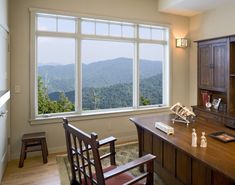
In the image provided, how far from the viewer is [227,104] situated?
369 cm

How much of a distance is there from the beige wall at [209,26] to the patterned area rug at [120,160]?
2.13m

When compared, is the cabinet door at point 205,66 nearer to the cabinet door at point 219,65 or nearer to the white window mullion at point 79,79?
the cabinet door at point 219,65

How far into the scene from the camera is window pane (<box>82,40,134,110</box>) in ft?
13.8

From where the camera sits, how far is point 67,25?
389cm

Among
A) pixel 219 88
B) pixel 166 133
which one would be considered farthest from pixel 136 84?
pixel 166 133

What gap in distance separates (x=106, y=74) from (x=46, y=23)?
1.52 metres

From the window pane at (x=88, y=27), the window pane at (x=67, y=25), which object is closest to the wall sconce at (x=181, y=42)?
the window pane at (x=88, y=27)

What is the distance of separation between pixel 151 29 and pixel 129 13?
668mm

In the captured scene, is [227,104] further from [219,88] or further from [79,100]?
[79,100]

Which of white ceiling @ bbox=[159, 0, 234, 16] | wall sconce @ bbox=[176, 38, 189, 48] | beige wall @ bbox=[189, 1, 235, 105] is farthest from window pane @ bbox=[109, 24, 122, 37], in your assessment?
beige wall @ bbox=[189, 1, 235, 105]

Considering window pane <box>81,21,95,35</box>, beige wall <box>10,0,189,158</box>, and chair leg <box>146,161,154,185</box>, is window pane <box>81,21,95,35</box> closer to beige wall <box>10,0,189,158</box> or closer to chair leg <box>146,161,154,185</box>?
beige wall <box>10,0,189,158</box>

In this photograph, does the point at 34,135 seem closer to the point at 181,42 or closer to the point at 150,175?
the point at 150,175

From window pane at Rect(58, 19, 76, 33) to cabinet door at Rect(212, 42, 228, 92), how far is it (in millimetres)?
2655

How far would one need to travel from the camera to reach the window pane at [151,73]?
471cm
